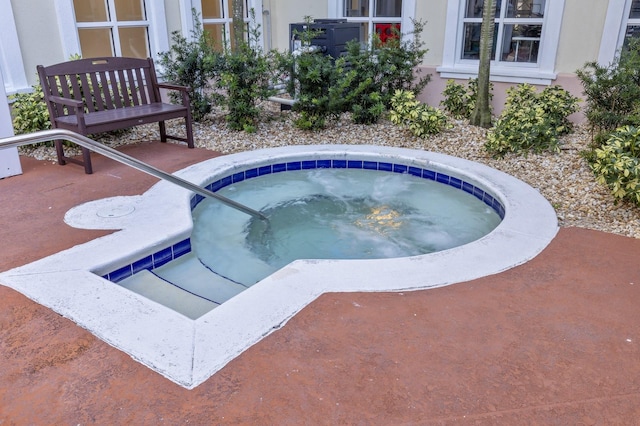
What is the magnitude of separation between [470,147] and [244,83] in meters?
2.55

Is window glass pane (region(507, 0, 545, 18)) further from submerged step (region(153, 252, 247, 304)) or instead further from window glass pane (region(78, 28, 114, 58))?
submerged step (region(153, 252, 247, 304))

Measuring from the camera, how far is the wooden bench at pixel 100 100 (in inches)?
168

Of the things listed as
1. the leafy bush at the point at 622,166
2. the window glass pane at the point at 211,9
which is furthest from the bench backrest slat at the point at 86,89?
the leafy bush at the point at 622,166

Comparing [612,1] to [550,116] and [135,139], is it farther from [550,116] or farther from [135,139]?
[135,139]

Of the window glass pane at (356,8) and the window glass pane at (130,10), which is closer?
the window glass pane at (130,10)

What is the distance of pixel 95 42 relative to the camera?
19.3 feet

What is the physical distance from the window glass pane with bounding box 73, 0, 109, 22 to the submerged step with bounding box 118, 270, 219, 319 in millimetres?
4227

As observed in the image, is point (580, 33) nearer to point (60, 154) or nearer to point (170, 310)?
point (170, 310)

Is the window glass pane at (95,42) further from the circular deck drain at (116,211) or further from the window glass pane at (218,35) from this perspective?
the circular deck drain at (116,211)

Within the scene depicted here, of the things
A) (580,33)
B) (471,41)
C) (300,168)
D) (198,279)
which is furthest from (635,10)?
(198,279)

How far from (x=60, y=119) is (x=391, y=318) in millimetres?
3613

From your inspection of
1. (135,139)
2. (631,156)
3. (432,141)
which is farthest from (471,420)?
(135,139)

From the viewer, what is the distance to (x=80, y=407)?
1679 mm

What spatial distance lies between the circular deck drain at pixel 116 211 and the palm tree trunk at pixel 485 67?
3.84m
